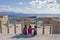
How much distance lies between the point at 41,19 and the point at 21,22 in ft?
2.04

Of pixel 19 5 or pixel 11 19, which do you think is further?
pixel 19 5

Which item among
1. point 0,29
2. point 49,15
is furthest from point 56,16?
point 0,29

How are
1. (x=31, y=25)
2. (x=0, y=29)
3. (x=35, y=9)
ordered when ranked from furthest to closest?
(x=35, y=9) < (x=0, y=29) < (x=31, y=25)

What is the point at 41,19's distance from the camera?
4012 millimetres

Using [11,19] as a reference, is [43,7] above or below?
above

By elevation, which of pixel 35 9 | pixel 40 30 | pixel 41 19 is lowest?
pixel 40 30

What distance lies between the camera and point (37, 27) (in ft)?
12.8

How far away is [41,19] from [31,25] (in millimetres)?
406

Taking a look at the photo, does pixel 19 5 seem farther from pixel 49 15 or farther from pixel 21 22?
pixel 49 15

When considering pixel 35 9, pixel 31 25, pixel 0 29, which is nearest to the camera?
pixel 31 25

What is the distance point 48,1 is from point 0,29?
5.69ft

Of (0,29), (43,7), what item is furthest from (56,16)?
(0,29)

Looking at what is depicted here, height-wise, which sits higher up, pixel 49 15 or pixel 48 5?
pixel 48 5

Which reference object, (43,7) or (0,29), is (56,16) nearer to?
(43,7)
